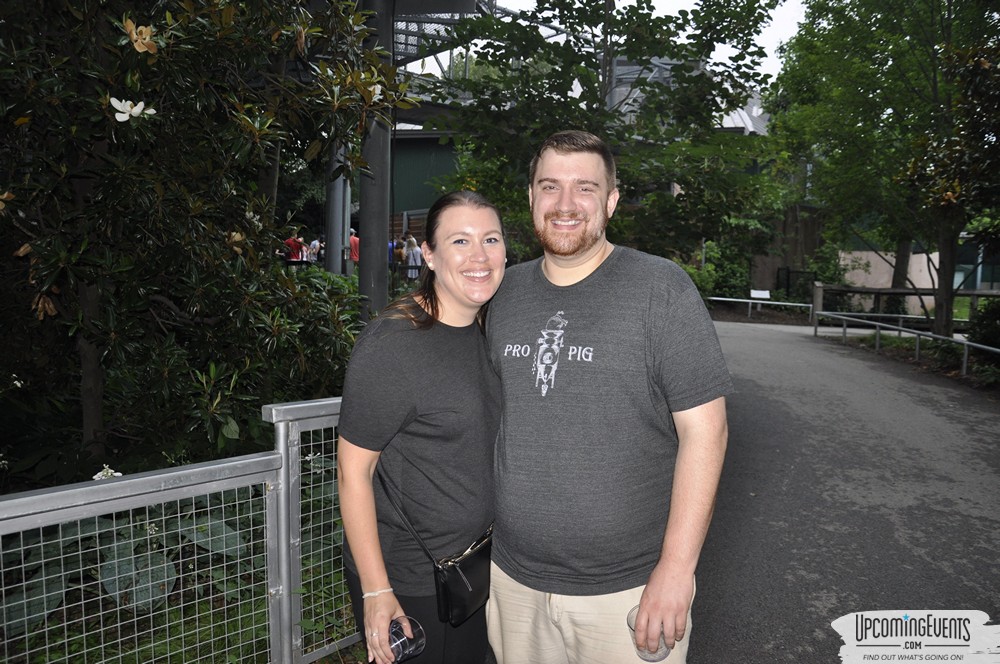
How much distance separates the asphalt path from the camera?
191 inches

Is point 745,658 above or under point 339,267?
under

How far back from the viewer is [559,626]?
99.7 inches

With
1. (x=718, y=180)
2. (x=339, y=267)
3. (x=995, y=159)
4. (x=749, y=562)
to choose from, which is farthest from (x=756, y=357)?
(x=749, y=562)

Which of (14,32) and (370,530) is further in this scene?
(14,32)

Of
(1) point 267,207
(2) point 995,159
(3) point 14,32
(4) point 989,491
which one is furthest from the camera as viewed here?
(2) point 995,159

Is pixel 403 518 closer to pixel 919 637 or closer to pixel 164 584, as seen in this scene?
pixel 164 584

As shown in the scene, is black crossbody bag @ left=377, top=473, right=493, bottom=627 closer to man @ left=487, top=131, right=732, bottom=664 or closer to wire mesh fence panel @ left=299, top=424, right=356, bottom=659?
man @ left=487, top=131, right=732, bottom=664

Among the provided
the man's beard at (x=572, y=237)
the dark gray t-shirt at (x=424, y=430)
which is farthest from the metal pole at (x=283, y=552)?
the man's beard at (x=572, y=237)

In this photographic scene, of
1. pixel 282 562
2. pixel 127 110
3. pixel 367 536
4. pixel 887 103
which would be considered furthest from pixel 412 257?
pixel 367 536

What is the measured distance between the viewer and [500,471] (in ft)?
8.34

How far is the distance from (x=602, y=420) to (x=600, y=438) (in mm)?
55

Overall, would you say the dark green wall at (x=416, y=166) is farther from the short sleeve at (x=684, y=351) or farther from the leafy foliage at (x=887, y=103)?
the short sleeve at (x=684, y=351)

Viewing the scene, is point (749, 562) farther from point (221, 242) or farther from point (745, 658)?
point (221, 242)

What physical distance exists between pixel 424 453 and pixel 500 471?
10.4 inches
